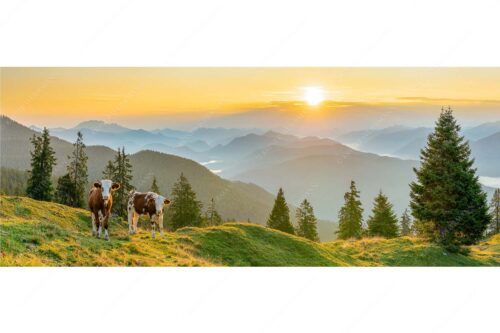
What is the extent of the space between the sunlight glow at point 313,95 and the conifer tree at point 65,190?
21554 mm

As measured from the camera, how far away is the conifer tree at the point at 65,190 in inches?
1394

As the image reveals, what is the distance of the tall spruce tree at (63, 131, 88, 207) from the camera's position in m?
28.6

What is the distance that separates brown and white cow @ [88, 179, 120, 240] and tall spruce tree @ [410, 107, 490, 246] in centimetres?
1537

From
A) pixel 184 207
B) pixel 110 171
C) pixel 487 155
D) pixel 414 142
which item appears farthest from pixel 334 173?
pixel 110 171

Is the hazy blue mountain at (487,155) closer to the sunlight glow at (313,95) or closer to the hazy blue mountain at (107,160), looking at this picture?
the sunlight glow at (313,95)

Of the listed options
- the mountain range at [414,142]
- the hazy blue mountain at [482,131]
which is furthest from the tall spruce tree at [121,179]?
the hazy blue mountain at [482,131]

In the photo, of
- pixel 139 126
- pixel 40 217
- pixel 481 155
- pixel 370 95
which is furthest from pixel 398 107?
pixel 40 217

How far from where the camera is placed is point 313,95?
22406 millimetres

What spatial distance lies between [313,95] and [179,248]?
399 inches

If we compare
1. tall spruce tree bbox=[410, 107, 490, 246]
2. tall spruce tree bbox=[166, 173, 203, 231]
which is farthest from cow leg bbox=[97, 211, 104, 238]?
tall spruce tree bbox=[166, 173, 203, 231]

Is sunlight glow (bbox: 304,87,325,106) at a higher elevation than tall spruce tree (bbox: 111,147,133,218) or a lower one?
higher

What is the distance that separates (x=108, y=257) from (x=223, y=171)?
14.1 meters

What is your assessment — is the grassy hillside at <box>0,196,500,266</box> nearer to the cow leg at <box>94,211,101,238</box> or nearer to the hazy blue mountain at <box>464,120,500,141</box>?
the cow leg at <box>94,211,101,238</box>

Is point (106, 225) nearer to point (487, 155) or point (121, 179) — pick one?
point (121, 179)
